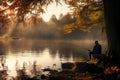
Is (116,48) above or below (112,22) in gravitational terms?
Result: below

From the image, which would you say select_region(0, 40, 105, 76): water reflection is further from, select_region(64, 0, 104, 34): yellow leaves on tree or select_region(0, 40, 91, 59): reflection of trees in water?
select_region(64, 0, 104, 34): yellow leaves on tree

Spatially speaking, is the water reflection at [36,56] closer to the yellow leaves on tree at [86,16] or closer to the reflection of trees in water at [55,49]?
the reflection of trees in water at [55,49]

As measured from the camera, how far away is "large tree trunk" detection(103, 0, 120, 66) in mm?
17884

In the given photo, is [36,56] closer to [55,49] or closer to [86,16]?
[86,16]

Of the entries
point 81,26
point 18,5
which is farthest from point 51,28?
point 18,5

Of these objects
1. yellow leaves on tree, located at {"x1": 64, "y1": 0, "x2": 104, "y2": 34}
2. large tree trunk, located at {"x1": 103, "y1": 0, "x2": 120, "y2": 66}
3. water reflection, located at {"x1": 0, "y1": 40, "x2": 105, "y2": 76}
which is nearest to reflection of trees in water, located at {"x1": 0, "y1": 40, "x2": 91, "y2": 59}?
water reflection, located at {"x1": 0, "y1": 40, "x2": 105, "y2": 76}

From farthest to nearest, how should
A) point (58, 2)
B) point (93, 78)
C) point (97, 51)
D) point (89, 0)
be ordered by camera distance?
point (89, 0) < point (97, 51) < point (58, 2) < point (93, 78)

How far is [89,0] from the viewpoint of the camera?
2722cm

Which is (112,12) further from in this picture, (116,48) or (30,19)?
(30,19)

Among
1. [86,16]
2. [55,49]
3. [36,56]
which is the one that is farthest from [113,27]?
[55,49]

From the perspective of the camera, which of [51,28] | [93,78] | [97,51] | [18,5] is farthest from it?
[51,28]

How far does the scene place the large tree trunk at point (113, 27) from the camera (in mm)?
17884

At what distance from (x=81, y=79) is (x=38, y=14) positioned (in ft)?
25.4

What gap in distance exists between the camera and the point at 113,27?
59.6 feet
